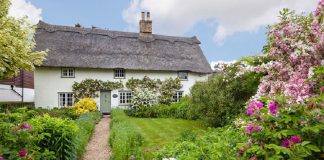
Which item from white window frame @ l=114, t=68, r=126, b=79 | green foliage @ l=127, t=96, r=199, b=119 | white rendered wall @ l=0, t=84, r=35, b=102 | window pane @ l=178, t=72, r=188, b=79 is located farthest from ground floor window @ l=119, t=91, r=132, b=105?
white rendered wall @ l=0, t=84, r=35, b=102

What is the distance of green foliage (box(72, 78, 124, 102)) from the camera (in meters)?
27.9

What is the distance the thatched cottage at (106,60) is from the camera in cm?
2772

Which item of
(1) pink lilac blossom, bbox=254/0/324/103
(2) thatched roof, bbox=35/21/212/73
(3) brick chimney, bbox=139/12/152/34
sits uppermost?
(3) brick chimney, bbox=139/12/152/34

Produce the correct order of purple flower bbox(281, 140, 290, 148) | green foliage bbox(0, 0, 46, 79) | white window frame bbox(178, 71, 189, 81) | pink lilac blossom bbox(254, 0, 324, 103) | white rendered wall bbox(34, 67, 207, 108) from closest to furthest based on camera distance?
purple flower bbox(281, 140, 290, 148) < pink lilac blossom bbox(254, 0, 324, 103) < green foliage bbox(0, 0, 46, 79) < white rendered wall bbox(34, 67, 207, 108) < white window frame bbox(178, 71, 189, 81)

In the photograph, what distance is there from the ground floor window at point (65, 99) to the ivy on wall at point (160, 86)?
5.47 m

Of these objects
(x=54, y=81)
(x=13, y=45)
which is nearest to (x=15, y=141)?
(x=13, y=45)

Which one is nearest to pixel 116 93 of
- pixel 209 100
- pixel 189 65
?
pixel 189 65

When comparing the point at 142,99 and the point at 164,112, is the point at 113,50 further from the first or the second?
the point at 164,112

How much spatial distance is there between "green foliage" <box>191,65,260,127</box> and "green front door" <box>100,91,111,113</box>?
14.4m

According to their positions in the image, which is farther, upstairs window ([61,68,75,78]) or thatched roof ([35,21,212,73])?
thatched roof ([35,21,212,73])

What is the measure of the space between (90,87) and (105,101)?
2040 mm

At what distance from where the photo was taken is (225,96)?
15.3 m

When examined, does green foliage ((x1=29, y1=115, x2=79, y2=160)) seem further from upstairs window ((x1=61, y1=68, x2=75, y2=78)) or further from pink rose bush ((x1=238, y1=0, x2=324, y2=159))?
upstairs window ((x1=61, y1=68, x2=75, y2=78))

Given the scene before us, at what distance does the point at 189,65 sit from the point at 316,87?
27.6m
